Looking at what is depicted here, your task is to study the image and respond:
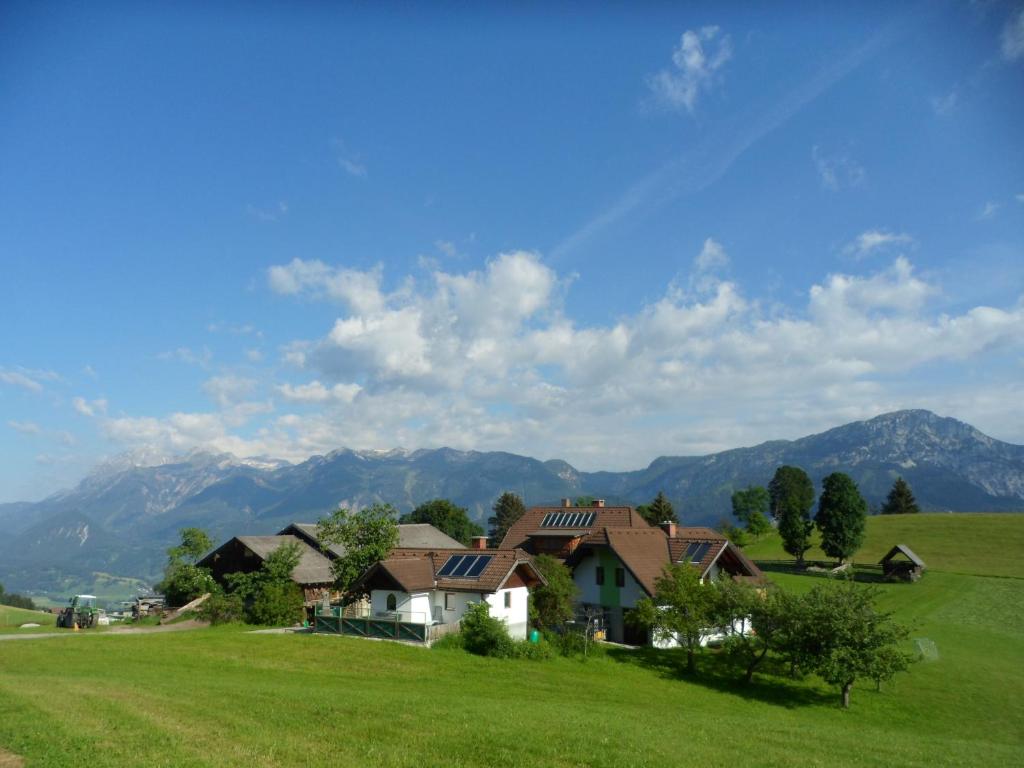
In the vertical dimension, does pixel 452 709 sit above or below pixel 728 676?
above

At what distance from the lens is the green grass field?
1353cm

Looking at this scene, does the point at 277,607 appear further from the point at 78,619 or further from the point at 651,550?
the point at 651,550

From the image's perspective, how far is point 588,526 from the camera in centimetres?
5409

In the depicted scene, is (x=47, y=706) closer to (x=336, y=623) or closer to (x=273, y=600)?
(x=336, y=623)

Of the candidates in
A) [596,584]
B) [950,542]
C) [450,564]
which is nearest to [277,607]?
[450,564]

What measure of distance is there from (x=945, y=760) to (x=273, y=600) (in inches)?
1502

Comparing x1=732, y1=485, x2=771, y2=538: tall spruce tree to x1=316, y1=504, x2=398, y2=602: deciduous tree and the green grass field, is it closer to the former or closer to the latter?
the green grass field

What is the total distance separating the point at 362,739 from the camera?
566 inches

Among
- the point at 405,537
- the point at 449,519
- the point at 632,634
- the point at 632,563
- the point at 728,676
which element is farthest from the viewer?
the point at 449,519

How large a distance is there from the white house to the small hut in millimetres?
53086

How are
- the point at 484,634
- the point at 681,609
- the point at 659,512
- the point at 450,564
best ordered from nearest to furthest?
the point at 484,634 < the point at 681,609 < the point at 450,564 < the point at 659,512

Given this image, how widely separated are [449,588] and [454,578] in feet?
2.73

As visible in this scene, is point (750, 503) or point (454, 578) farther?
point (750, 503)

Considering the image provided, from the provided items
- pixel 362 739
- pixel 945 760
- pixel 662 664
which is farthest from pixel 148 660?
pixel 945 760
